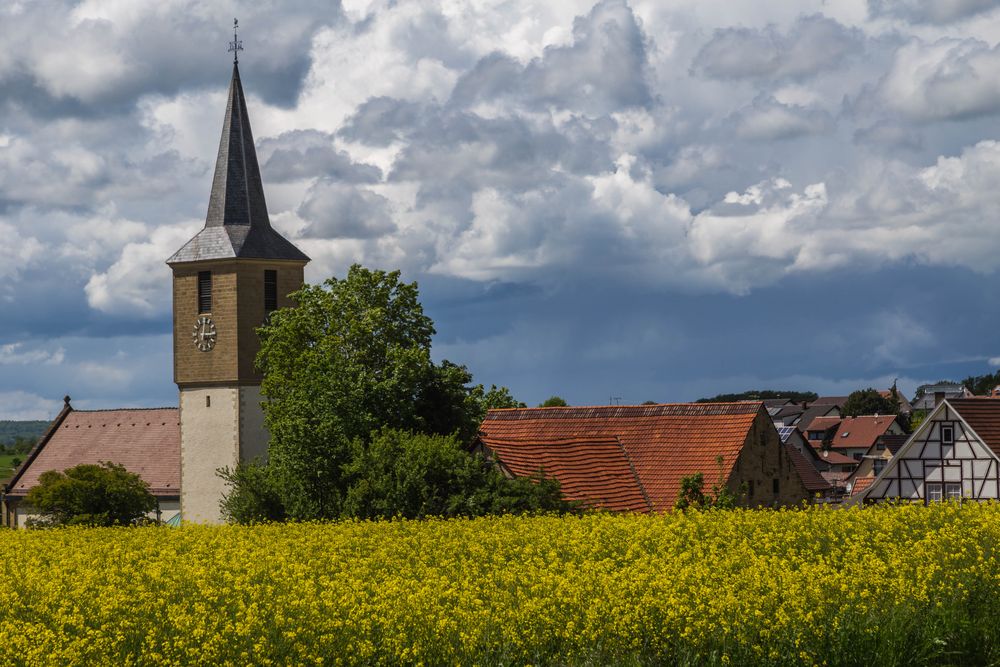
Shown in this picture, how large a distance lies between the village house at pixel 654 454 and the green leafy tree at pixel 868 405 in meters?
126

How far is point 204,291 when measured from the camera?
6900cm

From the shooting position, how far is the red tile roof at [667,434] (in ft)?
135

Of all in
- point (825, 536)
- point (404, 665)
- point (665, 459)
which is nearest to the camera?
point (404, 665)

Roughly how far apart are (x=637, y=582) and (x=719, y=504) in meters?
24.9

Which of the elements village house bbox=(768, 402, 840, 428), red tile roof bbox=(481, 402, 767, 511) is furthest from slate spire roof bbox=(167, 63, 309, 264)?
village house bbox=(768, 402, 840, 428)

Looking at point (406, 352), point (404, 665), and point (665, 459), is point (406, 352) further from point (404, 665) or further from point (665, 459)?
point (404, 665)

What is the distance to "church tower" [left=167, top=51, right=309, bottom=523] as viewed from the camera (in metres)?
66.8

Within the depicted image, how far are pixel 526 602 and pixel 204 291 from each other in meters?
57.0

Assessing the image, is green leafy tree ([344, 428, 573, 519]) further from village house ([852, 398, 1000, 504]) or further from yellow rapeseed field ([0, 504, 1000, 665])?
village house ([852, 398, 1000, 504])

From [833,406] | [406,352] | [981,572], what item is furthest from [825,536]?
[833,406]

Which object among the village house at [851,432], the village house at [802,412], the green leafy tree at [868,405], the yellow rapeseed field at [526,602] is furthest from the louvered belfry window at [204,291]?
the green leafy tree at [868,405]

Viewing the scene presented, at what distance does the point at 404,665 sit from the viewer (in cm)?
1343

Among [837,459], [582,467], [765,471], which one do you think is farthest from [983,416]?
[837,459]

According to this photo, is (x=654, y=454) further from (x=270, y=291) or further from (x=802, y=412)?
(x=802, y=412)
